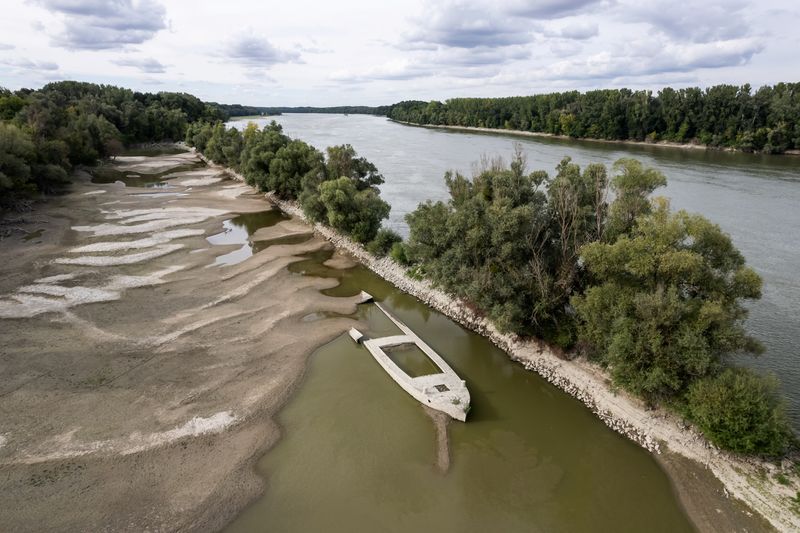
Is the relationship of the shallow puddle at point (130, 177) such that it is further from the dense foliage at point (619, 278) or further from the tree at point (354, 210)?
the dense foliage at point (619, 278)

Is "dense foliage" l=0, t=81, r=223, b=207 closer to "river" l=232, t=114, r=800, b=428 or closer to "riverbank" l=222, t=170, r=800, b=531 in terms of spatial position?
"river" l=232, t=114, r=800, b=428

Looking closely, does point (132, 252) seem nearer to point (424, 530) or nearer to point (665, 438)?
point (424, 530)

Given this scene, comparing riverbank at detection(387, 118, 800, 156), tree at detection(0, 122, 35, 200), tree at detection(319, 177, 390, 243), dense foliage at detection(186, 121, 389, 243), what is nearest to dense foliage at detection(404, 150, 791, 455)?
tree at detection(319, 177, 390, 243)

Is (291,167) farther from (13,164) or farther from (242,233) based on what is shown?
(13,164)

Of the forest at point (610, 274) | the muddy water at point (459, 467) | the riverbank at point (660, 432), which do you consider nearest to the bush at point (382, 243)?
the forest at point (610, 274)

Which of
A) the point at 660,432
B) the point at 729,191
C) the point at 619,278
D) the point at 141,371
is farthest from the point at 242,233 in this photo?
the point at 729,191
